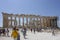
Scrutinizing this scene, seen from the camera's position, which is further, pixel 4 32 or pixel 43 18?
pixel 43 18

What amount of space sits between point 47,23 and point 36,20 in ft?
20.4

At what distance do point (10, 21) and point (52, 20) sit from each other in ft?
58.2

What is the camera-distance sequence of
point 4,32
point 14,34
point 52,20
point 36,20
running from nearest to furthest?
point 14,34 → point 4,32 → point 36,20 → point 52,20

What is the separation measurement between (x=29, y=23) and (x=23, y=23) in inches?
93.8

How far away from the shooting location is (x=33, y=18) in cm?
6931

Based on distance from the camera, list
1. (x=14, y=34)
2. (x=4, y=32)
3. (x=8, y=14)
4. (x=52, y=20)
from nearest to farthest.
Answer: (x=14, y=34)
(x=4, y=32)
(x=8, y=14)
(x=52, y=20)

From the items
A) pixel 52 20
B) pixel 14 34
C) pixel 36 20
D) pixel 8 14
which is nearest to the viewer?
pixel 14 34

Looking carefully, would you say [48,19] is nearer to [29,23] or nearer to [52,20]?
[52,20]

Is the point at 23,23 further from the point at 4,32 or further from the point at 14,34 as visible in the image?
the point at 14,34

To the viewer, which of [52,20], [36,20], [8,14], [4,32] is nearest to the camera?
[4,32]

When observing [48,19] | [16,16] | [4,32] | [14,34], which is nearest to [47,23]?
[48,19]

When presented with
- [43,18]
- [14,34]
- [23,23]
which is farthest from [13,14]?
[14,34]

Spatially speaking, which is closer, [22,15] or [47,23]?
[22,15]

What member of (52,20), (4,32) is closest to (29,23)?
(52,20)
